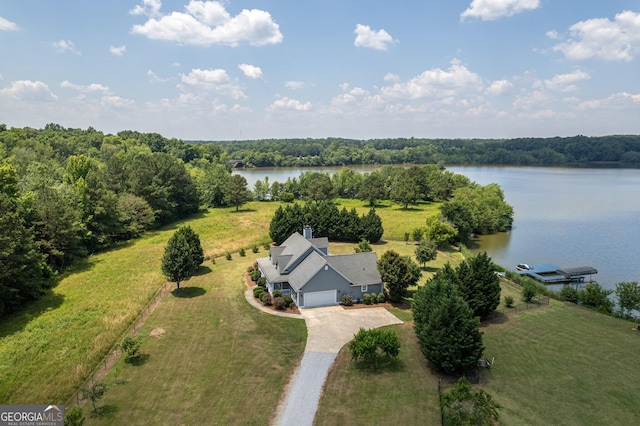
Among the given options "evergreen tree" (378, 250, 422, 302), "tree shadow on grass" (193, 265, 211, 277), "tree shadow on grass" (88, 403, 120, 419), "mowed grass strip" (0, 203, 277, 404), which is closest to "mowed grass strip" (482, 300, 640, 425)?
"evergreen tree" (378, 250, 422, 302)

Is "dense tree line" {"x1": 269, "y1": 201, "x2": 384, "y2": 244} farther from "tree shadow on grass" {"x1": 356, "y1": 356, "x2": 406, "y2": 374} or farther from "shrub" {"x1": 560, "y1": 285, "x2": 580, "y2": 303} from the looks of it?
A: "tree shadow on grass" {"x1": 356, "y1": 356, "x2": 406, "y2": 374}

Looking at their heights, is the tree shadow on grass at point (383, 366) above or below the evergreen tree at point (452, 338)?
below

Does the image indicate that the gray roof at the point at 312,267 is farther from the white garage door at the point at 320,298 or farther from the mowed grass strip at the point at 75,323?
the mowed grass strip at the point at 75,323

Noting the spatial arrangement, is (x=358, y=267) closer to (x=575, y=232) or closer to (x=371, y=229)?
(x=371, y=229)

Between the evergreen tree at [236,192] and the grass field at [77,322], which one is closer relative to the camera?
the grass field at [77,322]

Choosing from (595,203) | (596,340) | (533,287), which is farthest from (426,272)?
(595,203)

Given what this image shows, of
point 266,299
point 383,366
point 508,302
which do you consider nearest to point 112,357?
point 266,299

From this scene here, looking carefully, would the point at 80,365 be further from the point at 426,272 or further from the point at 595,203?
the point at 595,203

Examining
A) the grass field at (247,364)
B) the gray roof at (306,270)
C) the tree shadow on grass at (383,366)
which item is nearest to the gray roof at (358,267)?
the gray roof at (306,270)
